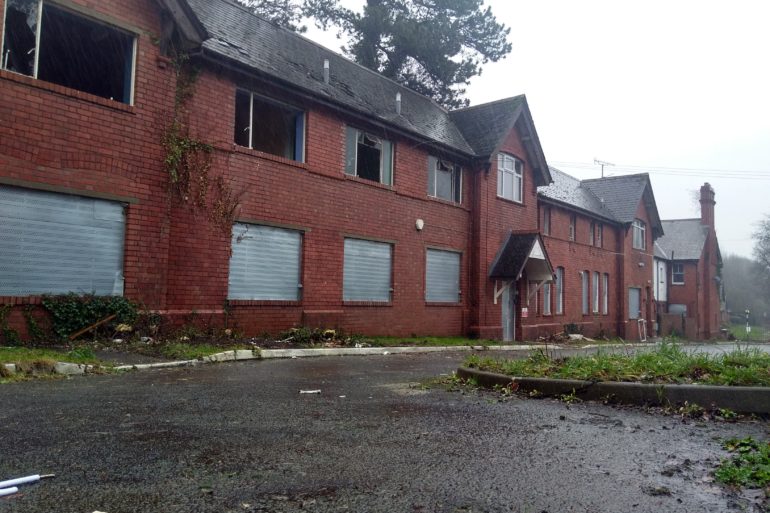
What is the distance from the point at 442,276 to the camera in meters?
20.8

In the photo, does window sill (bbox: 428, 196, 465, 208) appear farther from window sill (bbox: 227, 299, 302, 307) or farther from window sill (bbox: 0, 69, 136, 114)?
window sill (bbox: 0, 69, 136, 114)

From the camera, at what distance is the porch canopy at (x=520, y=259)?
22.0m

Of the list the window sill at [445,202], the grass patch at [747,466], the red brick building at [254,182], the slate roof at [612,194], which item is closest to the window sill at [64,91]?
the red brick building at [254,182]

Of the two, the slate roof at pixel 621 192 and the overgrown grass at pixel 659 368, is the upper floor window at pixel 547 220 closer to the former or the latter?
the slate roof at pixel 621 192

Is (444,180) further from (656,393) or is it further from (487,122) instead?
(656,393)

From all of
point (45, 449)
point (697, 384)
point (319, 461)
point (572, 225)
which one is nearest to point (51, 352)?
point (45, 449)

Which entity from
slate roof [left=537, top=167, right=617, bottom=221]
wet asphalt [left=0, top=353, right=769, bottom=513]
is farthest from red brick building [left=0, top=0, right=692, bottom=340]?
wet asphalt [left=0, top=353, right=769, bottom=513]

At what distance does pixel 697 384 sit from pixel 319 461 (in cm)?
435

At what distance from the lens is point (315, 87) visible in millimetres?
16234

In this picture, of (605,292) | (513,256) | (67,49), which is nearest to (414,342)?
(513,256)

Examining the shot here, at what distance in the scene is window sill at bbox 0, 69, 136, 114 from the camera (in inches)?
410

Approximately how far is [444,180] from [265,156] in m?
8.30

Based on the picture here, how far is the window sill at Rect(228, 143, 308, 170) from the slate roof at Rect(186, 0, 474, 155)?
1.80 meters

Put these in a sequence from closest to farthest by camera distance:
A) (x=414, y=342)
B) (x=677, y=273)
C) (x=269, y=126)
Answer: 1. (x=269, y=126)
2. (x=414, y=342)
3. (x=677, y=273)
